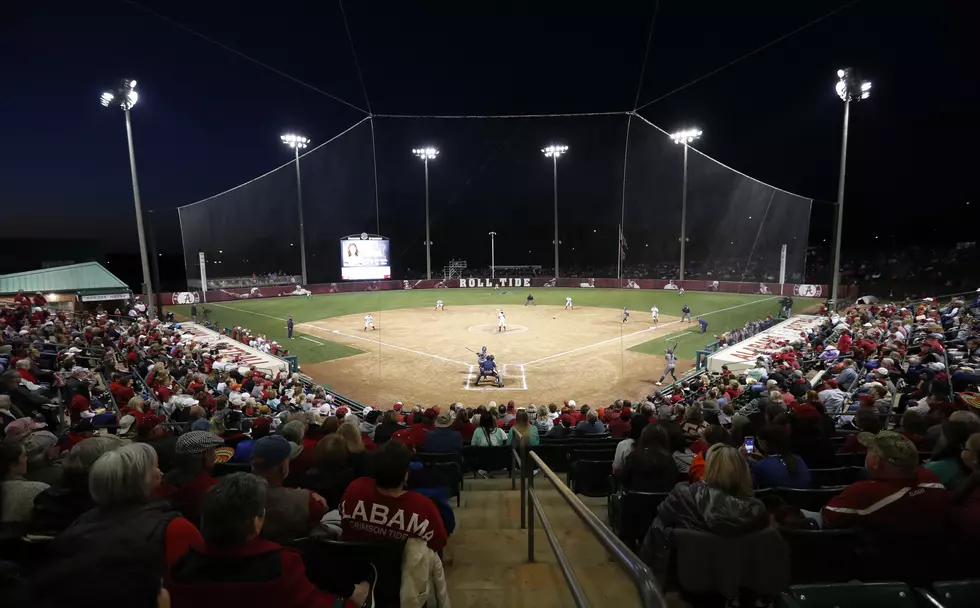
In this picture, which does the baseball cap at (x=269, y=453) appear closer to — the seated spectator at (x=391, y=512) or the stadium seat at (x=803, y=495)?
the seated spectator at (x=391, y=512)

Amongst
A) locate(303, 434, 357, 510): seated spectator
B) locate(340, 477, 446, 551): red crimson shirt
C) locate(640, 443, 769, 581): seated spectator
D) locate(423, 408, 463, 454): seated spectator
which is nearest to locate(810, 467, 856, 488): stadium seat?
locate(640, 443, 769, 581): seated spectator

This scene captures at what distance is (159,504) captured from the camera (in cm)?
245

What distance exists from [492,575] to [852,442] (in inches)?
194

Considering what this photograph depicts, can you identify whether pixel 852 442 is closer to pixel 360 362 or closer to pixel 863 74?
pixel 360 362

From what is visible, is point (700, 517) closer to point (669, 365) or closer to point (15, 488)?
point (15, 488)

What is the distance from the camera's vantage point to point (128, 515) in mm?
2322

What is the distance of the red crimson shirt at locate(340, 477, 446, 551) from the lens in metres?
2.90

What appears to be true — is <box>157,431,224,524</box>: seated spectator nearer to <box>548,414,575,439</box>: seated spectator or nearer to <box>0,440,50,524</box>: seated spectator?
<box>0,440,50,524</box>: seated spectator

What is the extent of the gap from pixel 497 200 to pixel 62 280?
3030 cm

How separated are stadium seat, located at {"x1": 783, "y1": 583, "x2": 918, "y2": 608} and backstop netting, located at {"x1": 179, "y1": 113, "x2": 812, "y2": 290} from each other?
14.6 meters

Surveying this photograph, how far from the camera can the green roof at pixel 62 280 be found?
31.4 m

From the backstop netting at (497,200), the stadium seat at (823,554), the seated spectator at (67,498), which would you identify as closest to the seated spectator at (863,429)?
the stadium seat at (823,554)

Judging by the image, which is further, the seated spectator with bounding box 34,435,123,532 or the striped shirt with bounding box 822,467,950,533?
the seated spectator with bounding box 34,435,123,532

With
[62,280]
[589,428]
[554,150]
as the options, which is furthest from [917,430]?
[62,280]
